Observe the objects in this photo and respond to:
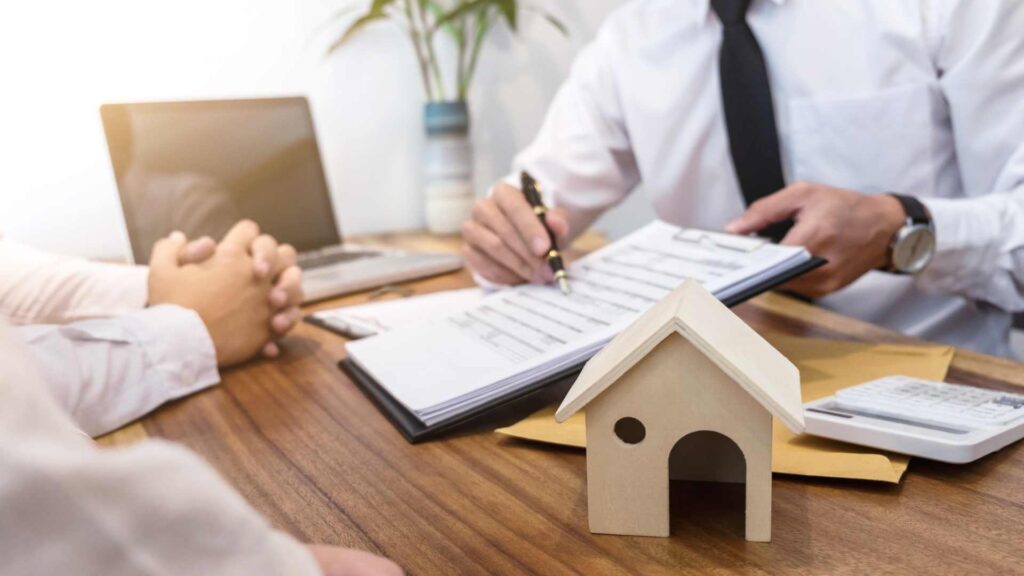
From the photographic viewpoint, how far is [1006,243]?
0.92m

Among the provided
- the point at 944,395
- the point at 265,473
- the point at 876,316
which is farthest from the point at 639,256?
the point at 876,316

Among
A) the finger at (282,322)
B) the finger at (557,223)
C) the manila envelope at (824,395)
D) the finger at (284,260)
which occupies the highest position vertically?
the finger at (284,260)

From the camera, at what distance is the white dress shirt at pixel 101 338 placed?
622 mm

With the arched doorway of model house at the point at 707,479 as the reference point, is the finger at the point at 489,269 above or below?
above

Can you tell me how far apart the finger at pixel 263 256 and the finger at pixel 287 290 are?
0.05 ft

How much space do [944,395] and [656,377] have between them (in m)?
0.28

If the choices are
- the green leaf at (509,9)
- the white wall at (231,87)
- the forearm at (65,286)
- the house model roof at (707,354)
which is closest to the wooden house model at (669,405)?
the house model roof at (707,354)

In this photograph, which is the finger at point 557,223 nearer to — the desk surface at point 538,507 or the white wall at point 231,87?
the desk surface at point 538,507

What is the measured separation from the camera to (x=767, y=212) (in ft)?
2.57

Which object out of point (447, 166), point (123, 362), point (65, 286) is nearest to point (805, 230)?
point (123, 362)

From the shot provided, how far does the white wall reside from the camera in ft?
3.76

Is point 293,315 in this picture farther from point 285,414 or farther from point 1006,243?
point 1006,243

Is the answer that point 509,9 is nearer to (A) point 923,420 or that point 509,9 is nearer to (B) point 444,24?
(B) point 444,24

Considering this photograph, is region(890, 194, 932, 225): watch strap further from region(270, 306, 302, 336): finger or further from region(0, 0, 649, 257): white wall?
region(0, 0, 649, 257): white wall
